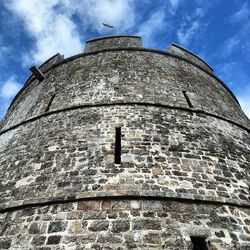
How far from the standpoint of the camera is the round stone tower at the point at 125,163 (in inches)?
157

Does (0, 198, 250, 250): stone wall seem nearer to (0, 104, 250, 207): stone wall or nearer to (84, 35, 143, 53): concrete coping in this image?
(0, 104, 250, 207): stone wall

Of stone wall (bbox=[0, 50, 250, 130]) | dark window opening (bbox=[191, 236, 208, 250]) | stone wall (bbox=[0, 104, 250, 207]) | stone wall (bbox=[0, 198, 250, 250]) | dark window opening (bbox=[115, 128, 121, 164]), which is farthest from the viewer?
stone wall (bbox=[0, 50, 250, 130])

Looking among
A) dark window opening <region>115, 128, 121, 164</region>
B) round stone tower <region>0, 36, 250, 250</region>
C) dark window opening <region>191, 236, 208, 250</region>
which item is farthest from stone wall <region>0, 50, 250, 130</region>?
dark window opening <region>191, 236, 208, 250</region>

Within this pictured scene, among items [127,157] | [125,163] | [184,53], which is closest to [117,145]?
[127,157]

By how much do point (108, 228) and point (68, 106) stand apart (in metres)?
3.59

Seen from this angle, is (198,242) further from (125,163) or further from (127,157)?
(127,157)

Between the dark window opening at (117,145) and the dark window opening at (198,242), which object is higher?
the dark window opening at (117,145)

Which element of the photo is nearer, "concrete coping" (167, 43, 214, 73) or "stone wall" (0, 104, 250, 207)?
"stone wall" (0, 104, 250, 207)

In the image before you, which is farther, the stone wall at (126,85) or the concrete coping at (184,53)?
the concrete coping at (184,53)

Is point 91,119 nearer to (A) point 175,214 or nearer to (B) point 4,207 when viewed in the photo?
(B) point 4,207

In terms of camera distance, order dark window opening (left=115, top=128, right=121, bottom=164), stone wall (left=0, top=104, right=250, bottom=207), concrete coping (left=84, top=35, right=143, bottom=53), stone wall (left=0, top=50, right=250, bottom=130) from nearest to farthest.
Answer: stone wall (left=0, top=104, right=250, bottom=207)
dark window opening (left=115, top=128, right=121, bottom=164)
stone wall (left=0, top=50, right=250, bottom=130)
concrete coping (left=84, top=35, right=143, bottom=53)

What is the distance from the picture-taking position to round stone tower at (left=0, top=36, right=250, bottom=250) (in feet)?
13.1

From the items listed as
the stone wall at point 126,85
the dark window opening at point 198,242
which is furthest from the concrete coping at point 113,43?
the dark window opening at point 198,242

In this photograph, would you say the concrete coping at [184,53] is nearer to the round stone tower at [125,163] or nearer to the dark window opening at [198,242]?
the round stone tower at [125,163]
